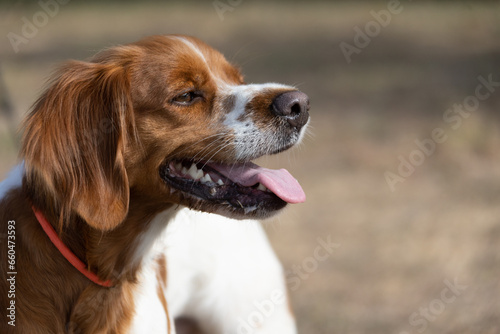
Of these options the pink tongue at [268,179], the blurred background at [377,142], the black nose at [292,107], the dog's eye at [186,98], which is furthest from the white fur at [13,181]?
the black nose at [292,107]

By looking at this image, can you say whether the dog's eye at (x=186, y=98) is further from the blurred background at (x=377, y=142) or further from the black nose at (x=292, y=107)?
the blurred background at (x=377, y=142)

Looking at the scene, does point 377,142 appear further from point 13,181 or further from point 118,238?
point 13,181

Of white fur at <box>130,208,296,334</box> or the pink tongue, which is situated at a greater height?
the pink tongue

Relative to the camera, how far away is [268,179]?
10.3 ft

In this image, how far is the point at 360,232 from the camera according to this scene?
717 cm

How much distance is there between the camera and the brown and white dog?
2902 millimetres

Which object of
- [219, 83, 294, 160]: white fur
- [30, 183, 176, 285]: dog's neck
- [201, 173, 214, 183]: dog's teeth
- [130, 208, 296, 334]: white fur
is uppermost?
[219, 83, 294, 160]: white fur

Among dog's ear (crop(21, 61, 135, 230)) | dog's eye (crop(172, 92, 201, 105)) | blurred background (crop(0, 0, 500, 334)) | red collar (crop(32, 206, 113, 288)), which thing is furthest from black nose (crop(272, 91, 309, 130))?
red collar (crop(32, 206, 113, 288))

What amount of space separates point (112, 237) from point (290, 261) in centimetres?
357

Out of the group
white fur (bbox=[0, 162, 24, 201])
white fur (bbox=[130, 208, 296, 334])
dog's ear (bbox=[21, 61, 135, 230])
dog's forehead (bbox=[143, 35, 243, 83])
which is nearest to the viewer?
dog's ear (bbox=[21, 61, 135, 230])

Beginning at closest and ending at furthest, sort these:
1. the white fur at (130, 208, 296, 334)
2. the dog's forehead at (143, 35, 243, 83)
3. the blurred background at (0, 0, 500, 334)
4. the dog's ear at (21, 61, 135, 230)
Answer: the dog's ear at (21, 61, 135, 230), the dog's forehead at (143, 35, 243, 83), the white fur at (130, 208, 296, 334), the blurred background at (0, 0, 500, 334)

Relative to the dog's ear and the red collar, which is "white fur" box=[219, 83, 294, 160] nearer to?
the dog's ear

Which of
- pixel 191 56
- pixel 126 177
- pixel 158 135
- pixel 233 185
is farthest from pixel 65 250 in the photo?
pixel 191 56

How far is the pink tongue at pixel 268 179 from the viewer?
3.12 m
